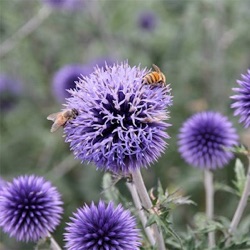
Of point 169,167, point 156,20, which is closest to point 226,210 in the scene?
point 169,167

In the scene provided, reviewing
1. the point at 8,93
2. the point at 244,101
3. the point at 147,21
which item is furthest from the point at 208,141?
the point at 147,21

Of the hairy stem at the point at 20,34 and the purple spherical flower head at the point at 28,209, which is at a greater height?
the hairy stem at the point at 20,34

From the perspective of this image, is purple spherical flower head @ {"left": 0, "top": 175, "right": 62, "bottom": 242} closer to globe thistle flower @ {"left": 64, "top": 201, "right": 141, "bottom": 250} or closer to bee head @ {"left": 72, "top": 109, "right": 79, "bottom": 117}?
globe thistle flower @ {"left": 64, "top": 201, "right": 141, "bottom": 250}

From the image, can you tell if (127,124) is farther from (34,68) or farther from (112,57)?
(34,68)

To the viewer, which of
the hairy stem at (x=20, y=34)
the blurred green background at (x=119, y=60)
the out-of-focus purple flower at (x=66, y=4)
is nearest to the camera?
the blurred green background at (x=119, y=60)

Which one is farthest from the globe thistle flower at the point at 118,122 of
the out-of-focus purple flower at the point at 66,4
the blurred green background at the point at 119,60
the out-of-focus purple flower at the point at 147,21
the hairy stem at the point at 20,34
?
the out-of-focus purple flower at the point at 147,21

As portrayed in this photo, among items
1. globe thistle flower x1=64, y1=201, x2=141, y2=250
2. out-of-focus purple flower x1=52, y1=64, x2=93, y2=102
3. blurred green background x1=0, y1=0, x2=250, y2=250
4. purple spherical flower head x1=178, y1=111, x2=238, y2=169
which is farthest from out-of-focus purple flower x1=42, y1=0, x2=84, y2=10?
globe thistle flower x1=64, y1=201, x2=141, y2=250

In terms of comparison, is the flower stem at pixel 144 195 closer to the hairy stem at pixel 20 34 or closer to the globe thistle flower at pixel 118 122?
the globe thistle flower at pixel 118 122

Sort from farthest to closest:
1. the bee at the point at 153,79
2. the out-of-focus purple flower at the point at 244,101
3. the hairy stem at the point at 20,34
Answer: the hairy stem at the point at 20,34, the out-of-focus purple flower at the point at 244,101, the bee at the point at 153,79
